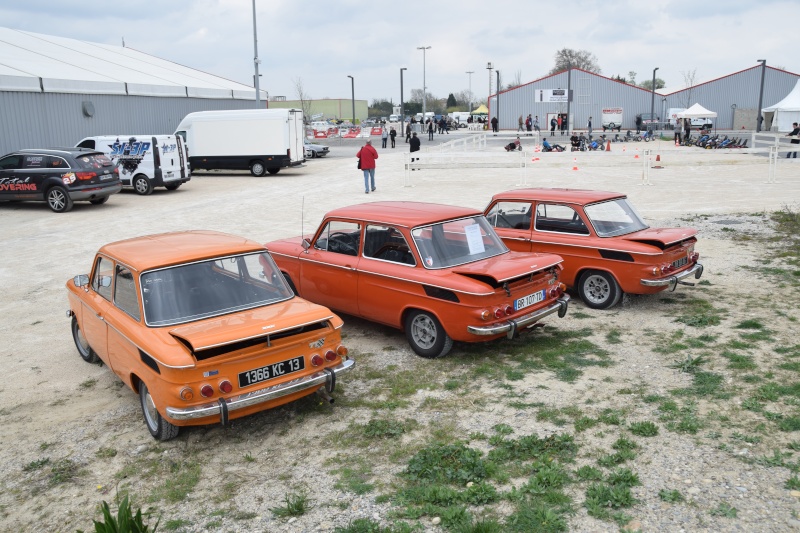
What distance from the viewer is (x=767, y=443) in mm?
4957

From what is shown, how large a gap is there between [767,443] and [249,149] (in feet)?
84.2

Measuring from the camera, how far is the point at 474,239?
7801mm

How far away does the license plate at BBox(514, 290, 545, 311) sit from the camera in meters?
7.06

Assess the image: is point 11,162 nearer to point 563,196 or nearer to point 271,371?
point 563,196

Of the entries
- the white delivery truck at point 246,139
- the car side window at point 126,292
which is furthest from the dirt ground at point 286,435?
the white delivery truck at point 246,139

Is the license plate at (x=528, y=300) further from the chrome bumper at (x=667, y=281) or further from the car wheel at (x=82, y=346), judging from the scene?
the car wheel at (x=82, y=346)

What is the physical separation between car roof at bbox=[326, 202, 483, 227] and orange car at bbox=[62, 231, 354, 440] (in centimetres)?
172

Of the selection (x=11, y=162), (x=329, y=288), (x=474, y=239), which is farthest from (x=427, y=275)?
(x=11, y=162)

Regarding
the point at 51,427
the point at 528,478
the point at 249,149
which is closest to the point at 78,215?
the point at 249,149

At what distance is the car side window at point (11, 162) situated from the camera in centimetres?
1934

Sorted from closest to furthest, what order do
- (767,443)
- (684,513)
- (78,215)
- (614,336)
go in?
1. (684,513)
2. (767,443)
3. (614,336)
4. (78,215)

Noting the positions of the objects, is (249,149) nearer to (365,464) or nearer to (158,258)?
(158,258)

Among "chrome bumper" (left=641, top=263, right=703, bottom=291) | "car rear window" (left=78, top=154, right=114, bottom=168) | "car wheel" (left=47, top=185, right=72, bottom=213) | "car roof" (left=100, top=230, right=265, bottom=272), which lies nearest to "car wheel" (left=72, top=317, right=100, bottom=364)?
"car roof" (left=100, top=230, right=265, bottom=272)

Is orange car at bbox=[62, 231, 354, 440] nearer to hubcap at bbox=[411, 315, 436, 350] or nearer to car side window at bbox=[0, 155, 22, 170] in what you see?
hubcap at bbox=[411, 315, 436, 350]
